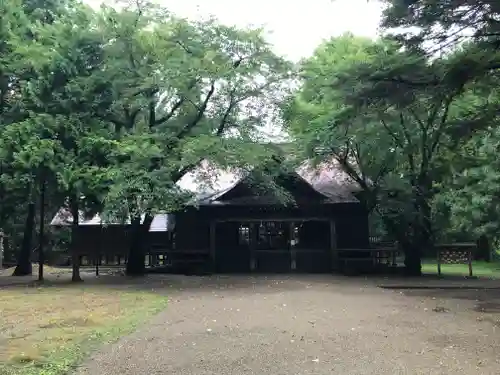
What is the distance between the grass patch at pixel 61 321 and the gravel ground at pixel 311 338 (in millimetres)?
428

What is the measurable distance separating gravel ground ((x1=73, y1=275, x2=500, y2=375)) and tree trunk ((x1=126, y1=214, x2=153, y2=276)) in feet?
25.6

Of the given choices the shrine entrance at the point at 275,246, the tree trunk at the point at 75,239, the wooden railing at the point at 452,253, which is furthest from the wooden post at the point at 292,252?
the tree trunk at the point at 75,239

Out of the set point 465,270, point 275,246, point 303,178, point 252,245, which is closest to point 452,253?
point 465,270

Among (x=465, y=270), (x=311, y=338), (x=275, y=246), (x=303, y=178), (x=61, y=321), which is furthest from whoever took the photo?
(x=465, y=270)

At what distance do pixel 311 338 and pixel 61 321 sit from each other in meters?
4.73

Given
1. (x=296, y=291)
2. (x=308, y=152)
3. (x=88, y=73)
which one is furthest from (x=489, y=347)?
(x=88, y=73)

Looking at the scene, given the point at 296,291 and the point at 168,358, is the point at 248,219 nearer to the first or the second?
the point at 296,291

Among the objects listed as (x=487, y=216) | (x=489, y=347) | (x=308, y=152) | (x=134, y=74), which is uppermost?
(x=134, y=74)

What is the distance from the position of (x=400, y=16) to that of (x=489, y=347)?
5.89m

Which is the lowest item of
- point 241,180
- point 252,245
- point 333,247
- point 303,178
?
point 333,247

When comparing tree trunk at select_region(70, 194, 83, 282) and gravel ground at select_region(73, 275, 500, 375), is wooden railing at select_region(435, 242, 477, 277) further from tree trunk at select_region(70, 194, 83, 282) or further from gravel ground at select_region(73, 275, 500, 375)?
tree trunk at select_region(70, 194, 83, 282)

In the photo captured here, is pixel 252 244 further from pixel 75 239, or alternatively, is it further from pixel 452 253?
pixel 452 253

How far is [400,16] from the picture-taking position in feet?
31.3

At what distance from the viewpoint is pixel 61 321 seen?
952 cm
